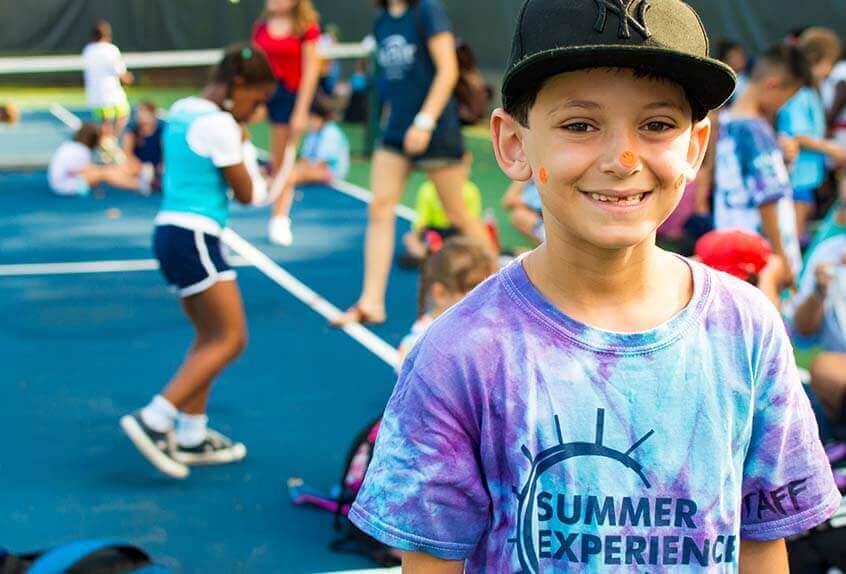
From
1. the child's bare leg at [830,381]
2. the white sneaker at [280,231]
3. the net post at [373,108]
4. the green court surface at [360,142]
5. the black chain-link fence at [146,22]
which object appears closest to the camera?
the child's bare leg at [830,381]

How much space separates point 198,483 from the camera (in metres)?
5.54

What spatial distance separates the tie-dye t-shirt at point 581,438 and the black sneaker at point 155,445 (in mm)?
Answer: 3754

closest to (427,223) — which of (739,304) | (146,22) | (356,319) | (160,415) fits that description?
(356,319)

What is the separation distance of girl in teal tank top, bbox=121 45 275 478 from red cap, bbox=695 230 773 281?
1992mm

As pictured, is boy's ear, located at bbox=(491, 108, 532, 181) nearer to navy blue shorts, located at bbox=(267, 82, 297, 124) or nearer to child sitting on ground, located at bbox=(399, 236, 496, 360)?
child sitting on ground, located at bbox=(399, 236, 496, 360)

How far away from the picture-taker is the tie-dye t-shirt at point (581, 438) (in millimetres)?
1868

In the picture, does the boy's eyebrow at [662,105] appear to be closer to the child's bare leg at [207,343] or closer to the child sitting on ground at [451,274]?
the child sitting on ground at [451,274]

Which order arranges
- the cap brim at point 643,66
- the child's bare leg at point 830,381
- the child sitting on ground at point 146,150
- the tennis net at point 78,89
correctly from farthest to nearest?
the tennis net at point 78,89 < the child sitting on ground at point 146,150 < the child's bare leg at point 830,381 < the cap brim at point 643,66

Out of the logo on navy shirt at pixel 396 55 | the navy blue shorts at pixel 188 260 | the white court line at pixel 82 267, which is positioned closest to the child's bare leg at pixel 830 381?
the navy blue shorts at pixel 188 260

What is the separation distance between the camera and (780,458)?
195cm

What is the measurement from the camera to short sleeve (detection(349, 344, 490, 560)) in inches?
74.3

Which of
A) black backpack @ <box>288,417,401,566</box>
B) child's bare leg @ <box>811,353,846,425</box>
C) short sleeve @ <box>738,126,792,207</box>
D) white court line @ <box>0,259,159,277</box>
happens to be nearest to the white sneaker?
white court line @ <box>0,259,159,277</box>

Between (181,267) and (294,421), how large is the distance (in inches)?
46.1

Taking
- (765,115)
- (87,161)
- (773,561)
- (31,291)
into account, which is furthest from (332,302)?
(773,561)
